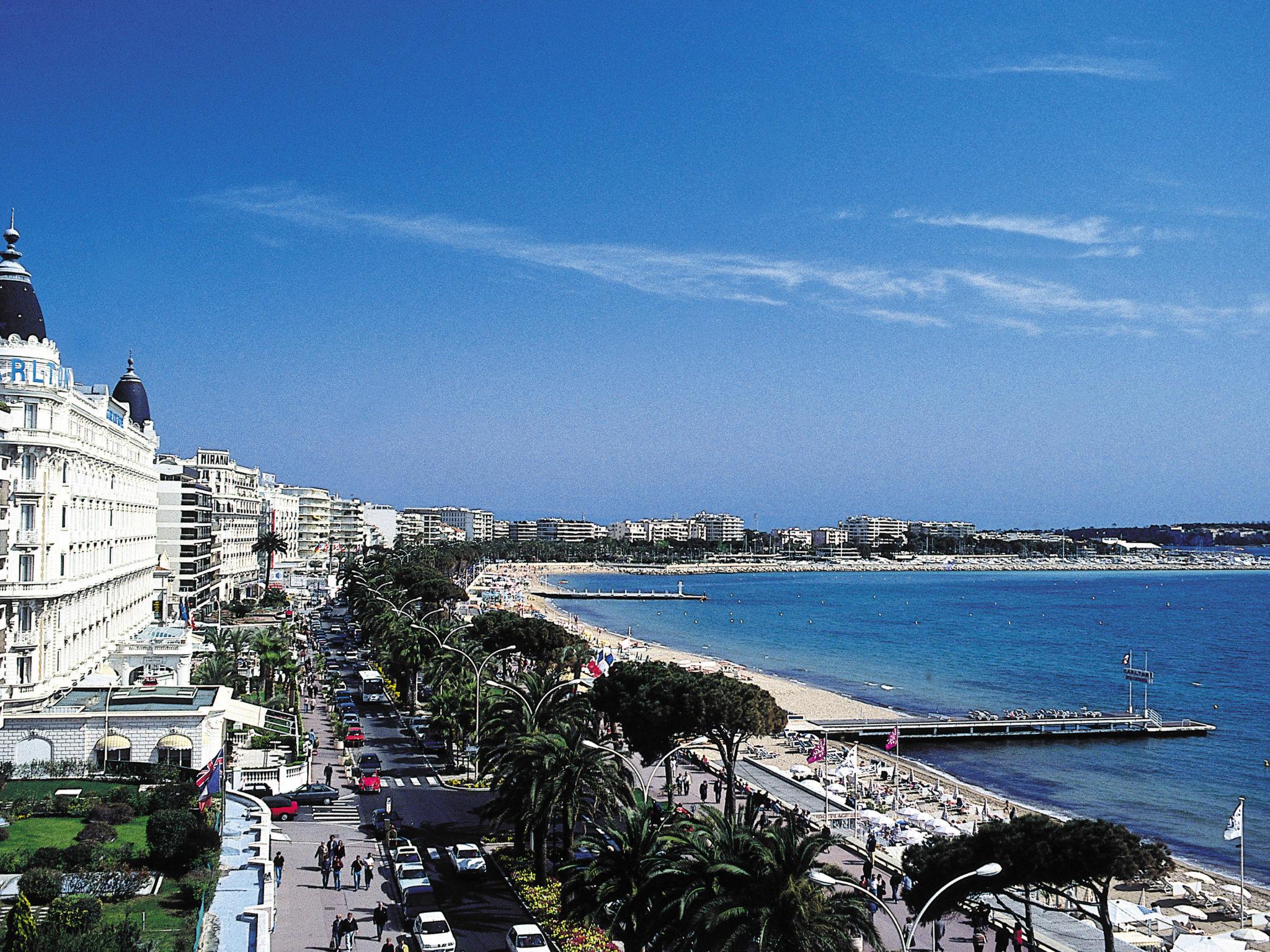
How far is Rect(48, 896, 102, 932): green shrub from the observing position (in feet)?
68.9

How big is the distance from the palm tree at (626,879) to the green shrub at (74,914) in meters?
10.0

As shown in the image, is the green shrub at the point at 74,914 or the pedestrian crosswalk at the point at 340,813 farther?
the pedestrian crosswalk at the point at 340,813

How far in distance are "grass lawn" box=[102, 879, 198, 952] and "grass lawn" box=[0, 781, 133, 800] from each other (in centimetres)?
785

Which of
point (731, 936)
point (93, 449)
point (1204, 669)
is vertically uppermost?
point (93, 449)

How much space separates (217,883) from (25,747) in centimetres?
1175

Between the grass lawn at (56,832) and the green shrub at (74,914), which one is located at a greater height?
the green shrub at (74,914)

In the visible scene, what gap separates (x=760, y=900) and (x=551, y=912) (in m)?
10.6

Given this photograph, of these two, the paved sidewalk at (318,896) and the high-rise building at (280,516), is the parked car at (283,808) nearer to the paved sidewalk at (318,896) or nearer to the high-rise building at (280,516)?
the paved sidewalk at (318,896)

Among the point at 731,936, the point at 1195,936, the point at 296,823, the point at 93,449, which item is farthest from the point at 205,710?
the point at 1195,936

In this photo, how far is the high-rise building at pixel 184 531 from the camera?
85438mm

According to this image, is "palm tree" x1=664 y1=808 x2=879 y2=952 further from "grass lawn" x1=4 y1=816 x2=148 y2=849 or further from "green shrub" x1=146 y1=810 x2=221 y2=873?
"grass lawn" x1=4 y1=816 x2=148 y2=849

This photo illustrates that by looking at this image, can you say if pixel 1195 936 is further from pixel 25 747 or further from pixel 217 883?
pixel 25 747

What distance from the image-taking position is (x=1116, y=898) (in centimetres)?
3750

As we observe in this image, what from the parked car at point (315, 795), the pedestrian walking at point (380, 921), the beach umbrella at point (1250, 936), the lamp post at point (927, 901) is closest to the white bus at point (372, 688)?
the parked car at point (315, 795)
